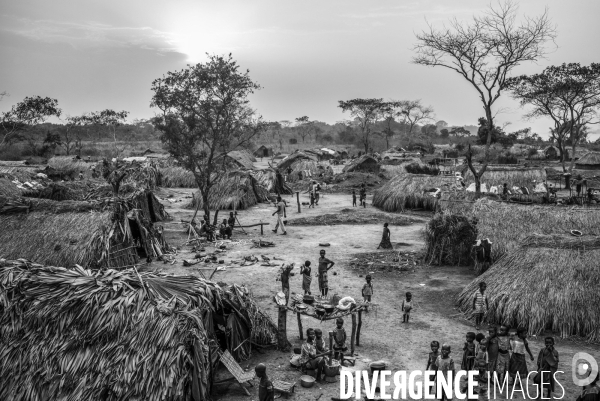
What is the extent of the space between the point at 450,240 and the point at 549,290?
5.38 m

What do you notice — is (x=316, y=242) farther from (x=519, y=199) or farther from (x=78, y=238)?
(x=78, y=238)

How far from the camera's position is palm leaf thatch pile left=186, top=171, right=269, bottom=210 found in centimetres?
2595

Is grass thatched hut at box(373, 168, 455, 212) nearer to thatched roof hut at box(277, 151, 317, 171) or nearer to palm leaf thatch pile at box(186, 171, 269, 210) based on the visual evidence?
palm leaf thatch pile at box(186, 171, 269, 210)

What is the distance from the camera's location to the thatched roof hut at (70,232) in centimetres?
1309

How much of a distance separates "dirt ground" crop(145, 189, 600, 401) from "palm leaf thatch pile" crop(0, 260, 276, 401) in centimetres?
124

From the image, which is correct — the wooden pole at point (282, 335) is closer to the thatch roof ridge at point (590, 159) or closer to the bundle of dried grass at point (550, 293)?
the bundle of dried grass at point (550, 293)

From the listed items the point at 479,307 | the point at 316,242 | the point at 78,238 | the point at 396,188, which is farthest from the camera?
the point at 396,188

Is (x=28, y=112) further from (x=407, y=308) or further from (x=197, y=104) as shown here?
(x=407, y=308)

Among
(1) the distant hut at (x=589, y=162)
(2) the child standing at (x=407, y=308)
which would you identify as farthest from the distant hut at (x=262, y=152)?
(2) the child standing at (x=407, y=308)

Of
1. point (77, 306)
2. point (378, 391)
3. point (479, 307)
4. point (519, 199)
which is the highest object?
point (519, 199)

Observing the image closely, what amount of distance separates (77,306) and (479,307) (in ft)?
25.8

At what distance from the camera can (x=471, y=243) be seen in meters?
15.2

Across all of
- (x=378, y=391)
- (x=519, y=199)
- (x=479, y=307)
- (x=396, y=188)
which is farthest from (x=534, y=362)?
(x=396, y=188)

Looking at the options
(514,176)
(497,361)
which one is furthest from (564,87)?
(497,361)
